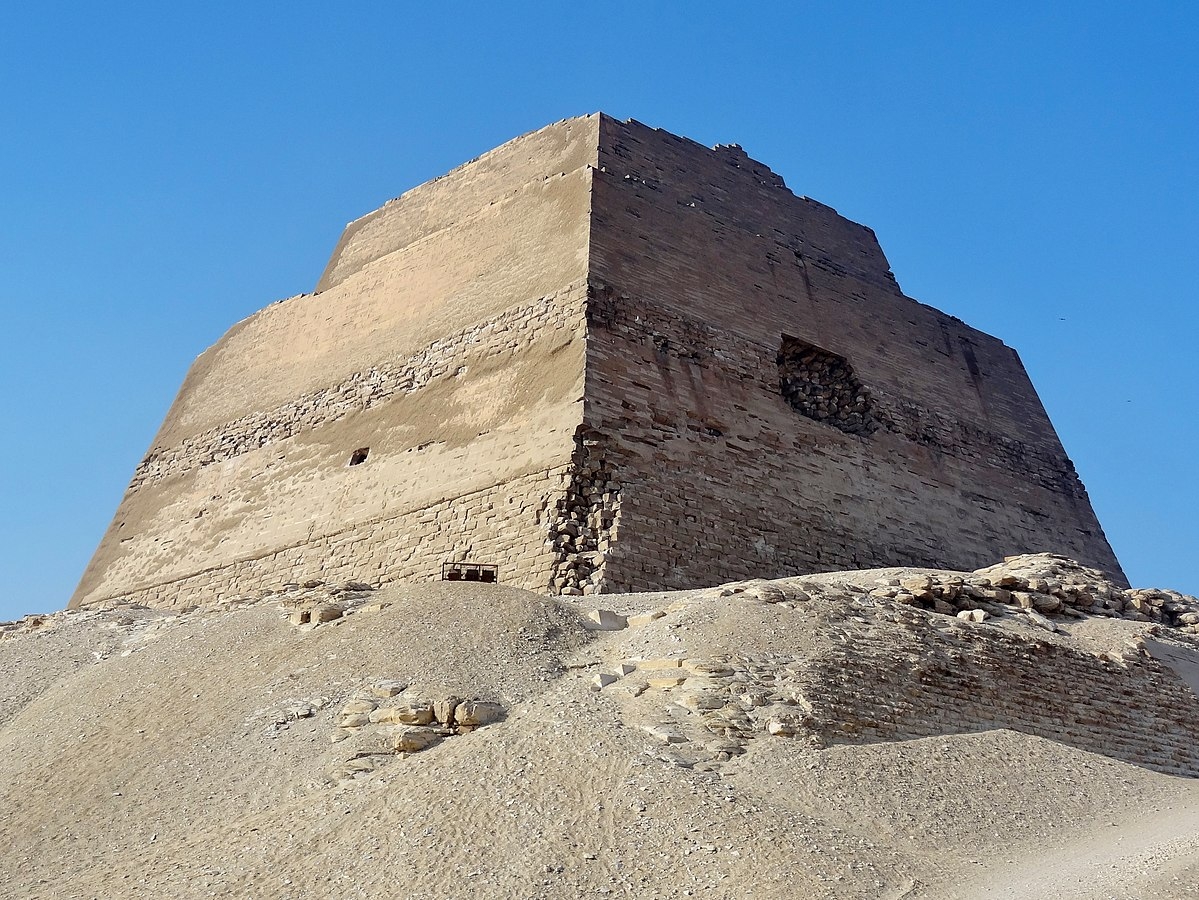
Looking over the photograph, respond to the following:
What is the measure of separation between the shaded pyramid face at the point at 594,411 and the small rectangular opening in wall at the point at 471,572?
0.13ft

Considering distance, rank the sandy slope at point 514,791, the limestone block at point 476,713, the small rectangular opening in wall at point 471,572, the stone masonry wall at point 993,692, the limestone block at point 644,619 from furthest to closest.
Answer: the small rectangular opening in wall at point 471,572
the limestone block at point 644,619
the stone masonry wall at point 993,692
the limestone block at point 476,713
the sandy slope at point 514,791

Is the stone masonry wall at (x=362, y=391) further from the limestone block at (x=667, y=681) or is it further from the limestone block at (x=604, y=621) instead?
the limestone block at (x=667, y=681)

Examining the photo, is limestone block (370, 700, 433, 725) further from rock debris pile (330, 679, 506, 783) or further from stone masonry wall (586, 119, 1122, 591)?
stone masonry wall (586, 119, 1122, 591)

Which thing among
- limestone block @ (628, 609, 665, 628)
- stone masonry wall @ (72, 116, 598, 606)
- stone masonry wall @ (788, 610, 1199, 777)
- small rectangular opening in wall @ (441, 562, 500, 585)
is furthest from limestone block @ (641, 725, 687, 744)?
small rectangular opening in wall @ (441, 562, 500, 585)

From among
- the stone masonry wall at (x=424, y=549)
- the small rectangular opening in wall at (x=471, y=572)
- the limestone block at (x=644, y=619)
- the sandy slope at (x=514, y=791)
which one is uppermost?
the stone masonry wall at (x=424, y=549)

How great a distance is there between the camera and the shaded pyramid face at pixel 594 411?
409 inches

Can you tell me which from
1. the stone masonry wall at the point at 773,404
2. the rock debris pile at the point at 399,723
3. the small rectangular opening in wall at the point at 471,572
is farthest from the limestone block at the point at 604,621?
the small rectangular opening in wall at the point at 471,572

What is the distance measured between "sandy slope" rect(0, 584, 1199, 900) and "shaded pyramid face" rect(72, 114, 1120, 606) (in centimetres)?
266

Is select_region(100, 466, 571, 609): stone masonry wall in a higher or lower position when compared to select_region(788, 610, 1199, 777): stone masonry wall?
higher

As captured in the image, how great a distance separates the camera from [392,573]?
34.8 ft

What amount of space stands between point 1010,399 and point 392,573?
9199 millimetres

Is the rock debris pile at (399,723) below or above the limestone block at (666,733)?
above

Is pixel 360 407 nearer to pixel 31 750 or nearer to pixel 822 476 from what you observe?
pixel 822 476

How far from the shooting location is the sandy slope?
4590 millimetres
